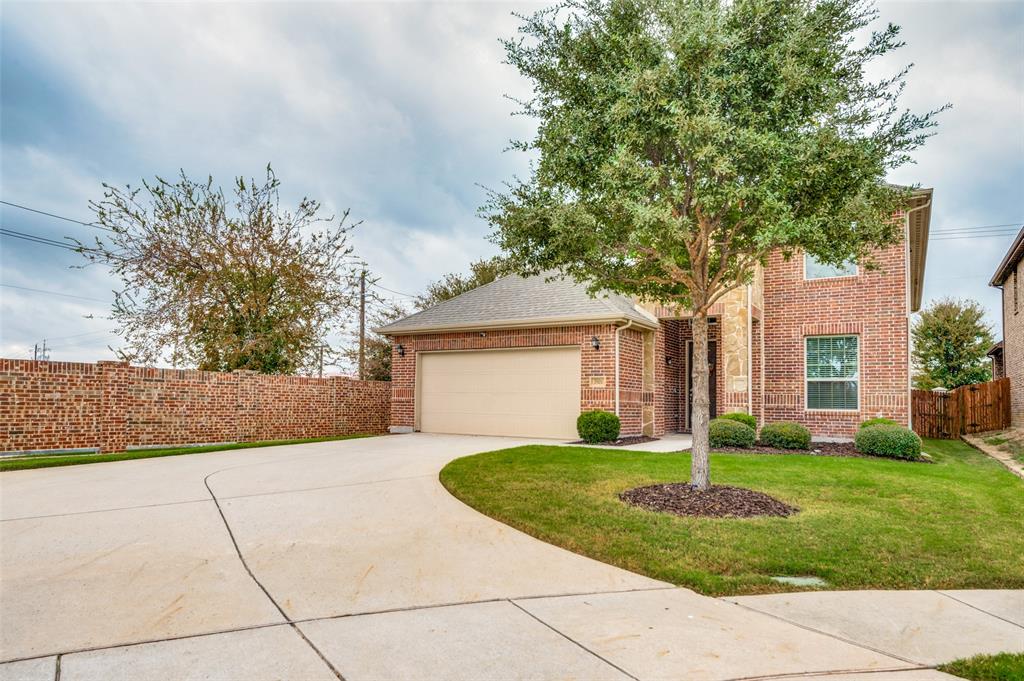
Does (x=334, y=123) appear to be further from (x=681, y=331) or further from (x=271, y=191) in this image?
(x=681, y=331)

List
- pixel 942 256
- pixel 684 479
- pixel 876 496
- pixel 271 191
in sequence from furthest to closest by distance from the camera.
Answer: pixel 942 256 → pixel 271 191 → pixel 684 479 → pixel 876 496

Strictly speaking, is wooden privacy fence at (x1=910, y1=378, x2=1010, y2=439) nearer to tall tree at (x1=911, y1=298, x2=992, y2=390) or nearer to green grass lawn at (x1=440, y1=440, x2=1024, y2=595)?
green grass lawn at (x1=440, y1=440, x2=1024, y2=595)

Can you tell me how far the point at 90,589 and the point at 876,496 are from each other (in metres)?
7.64

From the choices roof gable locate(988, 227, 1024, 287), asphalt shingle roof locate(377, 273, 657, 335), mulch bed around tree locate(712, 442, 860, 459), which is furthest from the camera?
roof gable locate(988, 227, 1024, 287)

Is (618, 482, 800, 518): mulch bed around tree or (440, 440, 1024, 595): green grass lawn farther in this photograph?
(618, 482, 800, 518): mulch bed around tree

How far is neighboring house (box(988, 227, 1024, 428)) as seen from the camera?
1523 cm

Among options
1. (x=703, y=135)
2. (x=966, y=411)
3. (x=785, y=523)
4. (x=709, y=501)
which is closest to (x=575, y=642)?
(x=785, y=523)

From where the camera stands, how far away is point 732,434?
1150cm

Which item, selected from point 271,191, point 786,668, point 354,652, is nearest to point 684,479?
point 786,668

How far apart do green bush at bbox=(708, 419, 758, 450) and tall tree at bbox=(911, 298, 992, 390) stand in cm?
2112

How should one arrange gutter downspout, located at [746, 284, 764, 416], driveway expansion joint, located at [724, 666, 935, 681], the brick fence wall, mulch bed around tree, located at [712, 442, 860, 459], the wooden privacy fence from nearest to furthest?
driveway expansion joint, located at [724, 666, 935, 681], the brick fence wall, mulch bed around tree, located at [712, 442, 860, 459], gutter downspout, located at [746, 284, 764, 416], the wooden privacy fence

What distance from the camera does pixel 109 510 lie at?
5852 mm

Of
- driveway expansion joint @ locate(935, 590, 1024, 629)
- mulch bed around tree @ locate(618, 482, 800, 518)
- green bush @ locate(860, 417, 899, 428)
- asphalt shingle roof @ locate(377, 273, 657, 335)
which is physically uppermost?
asphalt shingle roof @ locate(377, 273, 657, 335)

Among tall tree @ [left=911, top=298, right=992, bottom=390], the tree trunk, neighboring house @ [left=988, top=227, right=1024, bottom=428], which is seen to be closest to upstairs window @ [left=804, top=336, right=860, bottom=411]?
neighboring house @ [left=988, top=227, right=1024, bottom=428]
